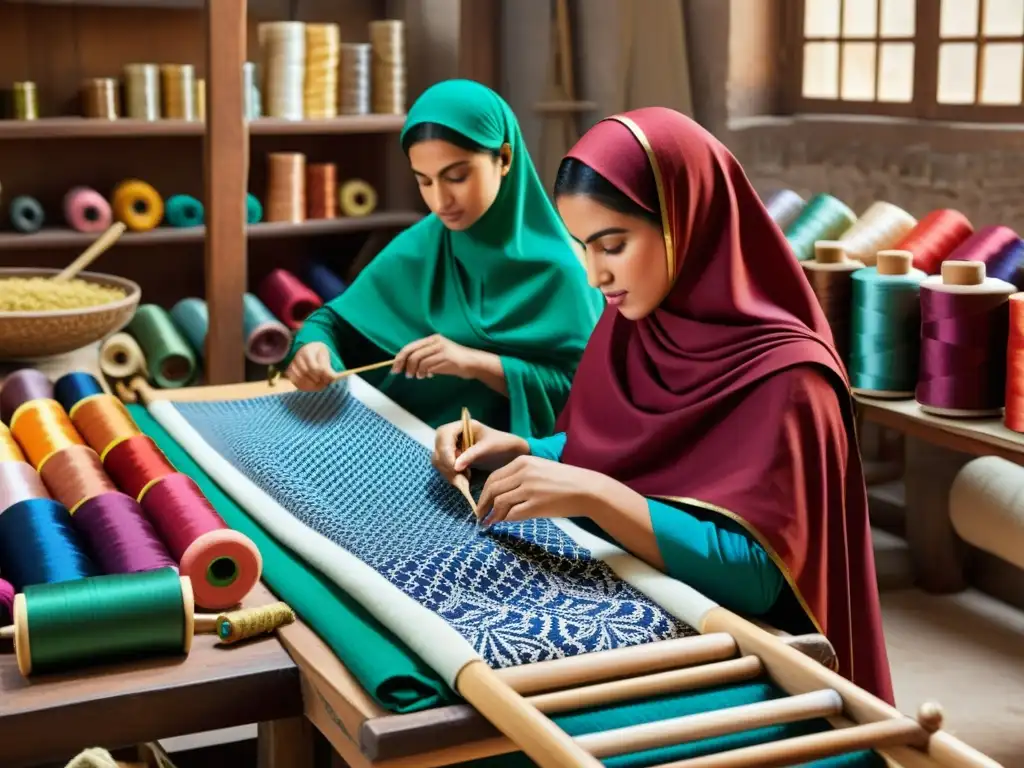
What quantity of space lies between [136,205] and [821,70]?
8.33 feet

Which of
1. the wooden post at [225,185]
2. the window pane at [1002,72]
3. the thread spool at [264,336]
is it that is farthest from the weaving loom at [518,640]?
the window pane at [1002,72]

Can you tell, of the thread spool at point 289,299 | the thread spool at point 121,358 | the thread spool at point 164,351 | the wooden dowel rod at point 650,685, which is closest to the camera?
the wooden dowel rod at point 650,685

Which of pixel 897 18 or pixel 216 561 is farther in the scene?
pixel 897 18

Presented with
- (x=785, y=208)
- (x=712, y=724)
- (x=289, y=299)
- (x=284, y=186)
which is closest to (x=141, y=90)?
(x=284, y=186)

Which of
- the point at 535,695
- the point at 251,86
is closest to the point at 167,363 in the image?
the point at 251,86

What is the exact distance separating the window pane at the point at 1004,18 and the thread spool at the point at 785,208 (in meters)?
0.82

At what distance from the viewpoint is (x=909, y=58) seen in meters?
4.73

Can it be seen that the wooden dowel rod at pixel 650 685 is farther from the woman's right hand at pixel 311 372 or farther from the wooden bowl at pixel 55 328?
the wooden bowl at pixel 55 328

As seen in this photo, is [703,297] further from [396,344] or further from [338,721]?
[396,344]

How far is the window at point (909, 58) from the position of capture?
4.39 m

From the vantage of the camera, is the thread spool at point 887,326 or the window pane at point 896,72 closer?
the thread spool at point 887,326

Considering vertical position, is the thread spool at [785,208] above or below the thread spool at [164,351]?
above

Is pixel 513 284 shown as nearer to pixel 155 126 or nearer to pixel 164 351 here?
pixel 164 351

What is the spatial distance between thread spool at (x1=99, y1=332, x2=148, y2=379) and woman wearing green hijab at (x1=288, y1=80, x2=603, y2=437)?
1.76 m
